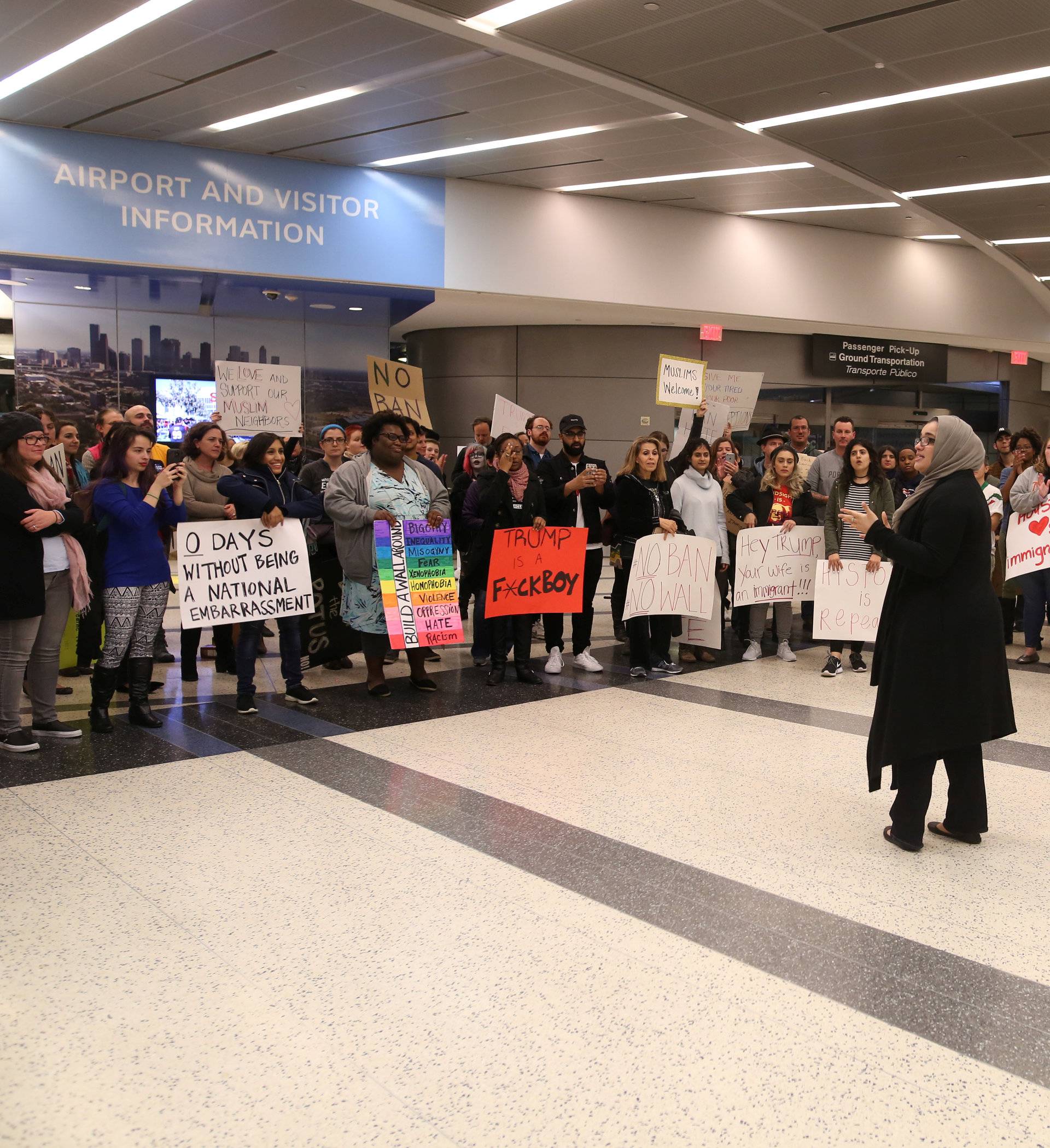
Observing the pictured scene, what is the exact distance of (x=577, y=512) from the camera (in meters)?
7.27

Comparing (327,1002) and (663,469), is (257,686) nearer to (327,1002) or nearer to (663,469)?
(663,469)

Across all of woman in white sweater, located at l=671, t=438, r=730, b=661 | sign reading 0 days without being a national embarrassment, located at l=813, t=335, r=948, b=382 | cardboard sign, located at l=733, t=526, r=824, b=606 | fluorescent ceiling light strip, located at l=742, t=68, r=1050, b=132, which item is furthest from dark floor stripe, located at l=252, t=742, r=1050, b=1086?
sign reading 0 days without being a national embarrassment, located at l=813, t=335, r=948, b=382

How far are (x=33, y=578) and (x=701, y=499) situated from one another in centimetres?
429

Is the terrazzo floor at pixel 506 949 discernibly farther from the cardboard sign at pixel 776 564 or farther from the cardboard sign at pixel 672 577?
the cardboard sign at pixel 776 564

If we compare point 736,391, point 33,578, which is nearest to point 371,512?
point 33,578

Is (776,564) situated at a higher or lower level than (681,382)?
lower

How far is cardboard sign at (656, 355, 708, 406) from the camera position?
9.12m

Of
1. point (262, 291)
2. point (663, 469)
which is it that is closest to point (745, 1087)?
point (663, 469)

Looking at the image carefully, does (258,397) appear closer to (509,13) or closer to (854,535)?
(509,13)

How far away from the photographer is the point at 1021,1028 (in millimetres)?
2568

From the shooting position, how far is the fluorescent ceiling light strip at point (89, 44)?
6672 mm

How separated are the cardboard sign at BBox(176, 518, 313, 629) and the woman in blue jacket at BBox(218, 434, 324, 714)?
70 mm

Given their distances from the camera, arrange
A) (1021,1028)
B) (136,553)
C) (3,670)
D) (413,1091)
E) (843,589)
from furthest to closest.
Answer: (843,589) < (136,553) < (3,670) < (1021,1028) < (413,1091)

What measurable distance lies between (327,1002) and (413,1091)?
0.46 metres
